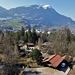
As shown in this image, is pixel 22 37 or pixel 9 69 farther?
pixel 22 37

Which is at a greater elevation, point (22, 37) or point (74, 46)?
point (22, 37)

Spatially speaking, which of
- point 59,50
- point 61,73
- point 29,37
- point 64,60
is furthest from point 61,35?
point 61,73

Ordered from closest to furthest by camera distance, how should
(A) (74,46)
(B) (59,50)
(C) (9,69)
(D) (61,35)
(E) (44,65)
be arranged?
(C) (9,69), (E) (44,65), (A) (74,46), (B) (59,50), (D) (61,35)

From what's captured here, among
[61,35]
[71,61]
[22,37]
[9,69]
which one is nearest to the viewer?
[9,69]

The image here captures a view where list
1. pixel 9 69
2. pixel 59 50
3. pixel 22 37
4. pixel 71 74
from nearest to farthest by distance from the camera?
pixel 9 69 < pixel 71 74 < pixel 59 50 < pixel 22 37

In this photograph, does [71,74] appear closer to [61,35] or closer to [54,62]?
[54,62]

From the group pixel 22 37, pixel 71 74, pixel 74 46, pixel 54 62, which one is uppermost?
pixel 22 37

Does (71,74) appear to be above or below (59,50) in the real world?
below

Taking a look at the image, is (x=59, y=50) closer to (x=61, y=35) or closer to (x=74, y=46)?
(x=74, y=46)

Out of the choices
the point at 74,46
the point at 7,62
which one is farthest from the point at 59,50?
the point at 7,62
